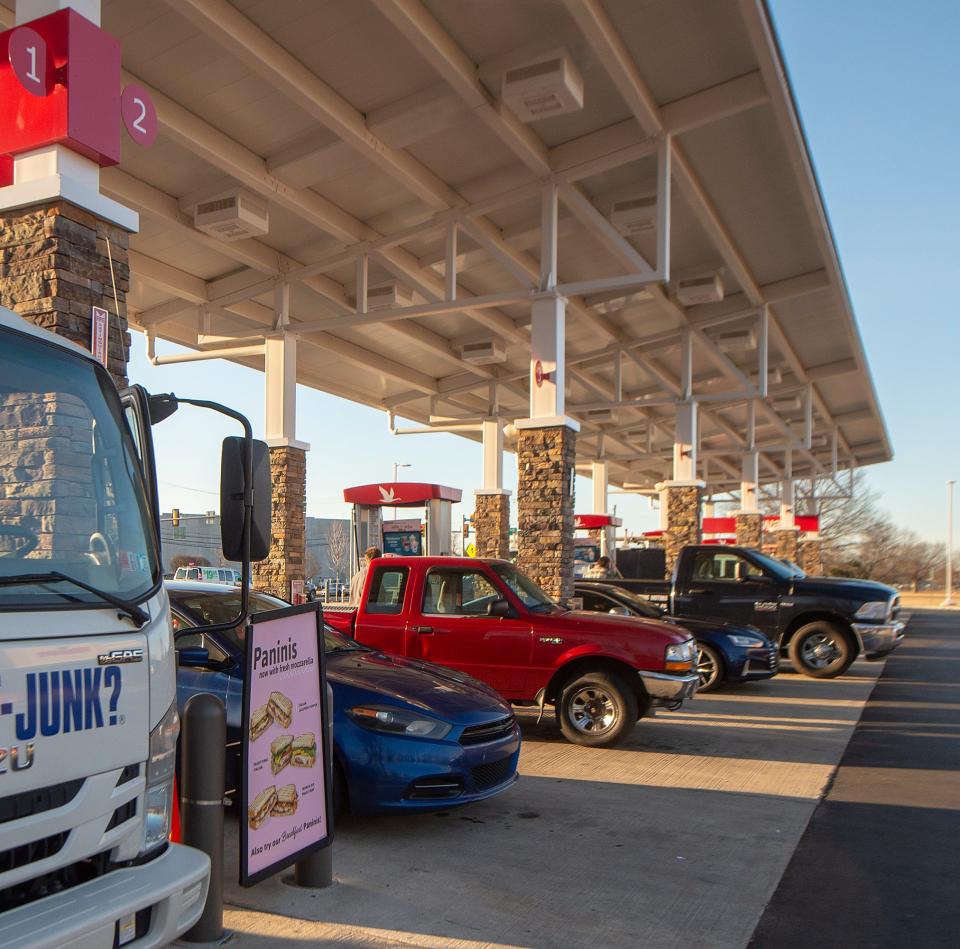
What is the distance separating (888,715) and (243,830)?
8.99 meters

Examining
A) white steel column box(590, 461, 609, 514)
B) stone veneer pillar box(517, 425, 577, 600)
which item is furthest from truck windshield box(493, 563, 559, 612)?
white steel column box(590, 461, 609, 514)

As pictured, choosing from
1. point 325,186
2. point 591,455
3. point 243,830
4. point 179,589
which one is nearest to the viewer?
point 243,830

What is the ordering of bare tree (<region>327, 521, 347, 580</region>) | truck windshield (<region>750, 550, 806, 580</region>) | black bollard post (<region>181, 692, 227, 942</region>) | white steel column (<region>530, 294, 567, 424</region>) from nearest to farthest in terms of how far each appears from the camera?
black bollard post (<region>181, 692, 227, 942</region>), truck windshield (<region>750, 550, 806, 580</region>), white steel column (<region>530, 294, 567, 424</region>), bare tree (<region>327, 521, 347, 580</region>)

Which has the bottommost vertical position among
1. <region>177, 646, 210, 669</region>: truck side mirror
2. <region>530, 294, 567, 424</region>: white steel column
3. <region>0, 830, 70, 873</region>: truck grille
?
<region>0, 830, 70, 873</region>: truck grille

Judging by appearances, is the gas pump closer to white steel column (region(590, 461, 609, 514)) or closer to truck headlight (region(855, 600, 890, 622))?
truck headlight (region(855, 600, 890, 622))

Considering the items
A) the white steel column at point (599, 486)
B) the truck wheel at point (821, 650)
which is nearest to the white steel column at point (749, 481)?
the white steel column at point (599, 486)

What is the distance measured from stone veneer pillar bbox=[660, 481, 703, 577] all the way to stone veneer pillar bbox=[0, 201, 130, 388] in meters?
17.3

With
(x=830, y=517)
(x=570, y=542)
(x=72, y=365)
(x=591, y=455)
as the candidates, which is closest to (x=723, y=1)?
(x=570, y=542)

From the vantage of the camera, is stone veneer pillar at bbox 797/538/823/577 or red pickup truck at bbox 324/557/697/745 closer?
red pickup truck at bbox 324/557/697/745

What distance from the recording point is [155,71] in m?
11.3

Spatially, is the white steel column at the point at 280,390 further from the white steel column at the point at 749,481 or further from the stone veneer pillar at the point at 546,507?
the white steel column at the point at 749,481

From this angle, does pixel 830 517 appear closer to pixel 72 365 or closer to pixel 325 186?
pixel 325 186

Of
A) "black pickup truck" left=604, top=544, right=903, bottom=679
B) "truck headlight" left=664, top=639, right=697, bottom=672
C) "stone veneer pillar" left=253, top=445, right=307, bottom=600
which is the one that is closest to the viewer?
"truck headlight" left=664, top=639, right=697, bottom=672

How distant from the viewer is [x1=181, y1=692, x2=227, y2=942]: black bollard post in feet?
13.1
